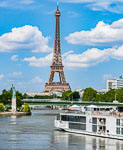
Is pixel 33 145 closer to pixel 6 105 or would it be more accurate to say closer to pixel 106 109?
pixel 106 109

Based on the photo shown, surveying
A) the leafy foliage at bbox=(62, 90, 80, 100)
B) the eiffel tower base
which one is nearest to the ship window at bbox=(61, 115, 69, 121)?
the eiffel tower base

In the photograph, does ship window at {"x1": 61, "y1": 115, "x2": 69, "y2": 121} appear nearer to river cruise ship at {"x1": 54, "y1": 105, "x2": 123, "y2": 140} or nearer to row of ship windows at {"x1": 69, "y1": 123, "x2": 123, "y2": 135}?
river cruise ship at {"x1": 54, "y1": 105, "x2": 123, "y2": 140}

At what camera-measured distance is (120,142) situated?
40.3 metres

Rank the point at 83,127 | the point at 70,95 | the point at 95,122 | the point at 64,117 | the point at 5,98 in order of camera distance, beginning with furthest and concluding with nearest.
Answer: the point at 70,95, the point at 5,98, the point at 64,117, the point at 83,127, the point at 95,122

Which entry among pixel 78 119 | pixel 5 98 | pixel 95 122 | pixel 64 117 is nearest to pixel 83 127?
pixel 78 119

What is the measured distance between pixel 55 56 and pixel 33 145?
125646 mm

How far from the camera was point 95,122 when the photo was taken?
4566cm

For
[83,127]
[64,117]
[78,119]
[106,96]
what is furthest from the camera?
[106,96]

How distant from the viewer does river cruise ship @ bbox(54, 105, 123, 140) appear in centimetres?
4275

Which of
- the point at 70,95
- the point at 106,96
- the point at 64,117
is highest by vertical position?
the point at 70,95

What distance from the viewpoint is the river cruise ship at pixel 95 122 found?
4275 centimetres

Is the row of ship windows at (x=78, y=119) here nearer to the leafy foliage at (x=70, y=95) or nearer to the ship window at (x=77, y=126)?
the ship window at (x=77, y=126)

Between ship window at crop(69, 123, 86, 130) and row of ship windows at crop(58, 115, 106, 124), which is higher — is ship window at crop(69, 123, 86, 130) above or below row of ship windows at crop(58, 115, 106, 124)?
below

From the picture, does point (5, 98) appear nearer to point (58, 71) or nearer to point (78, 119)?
point (58, 71)
